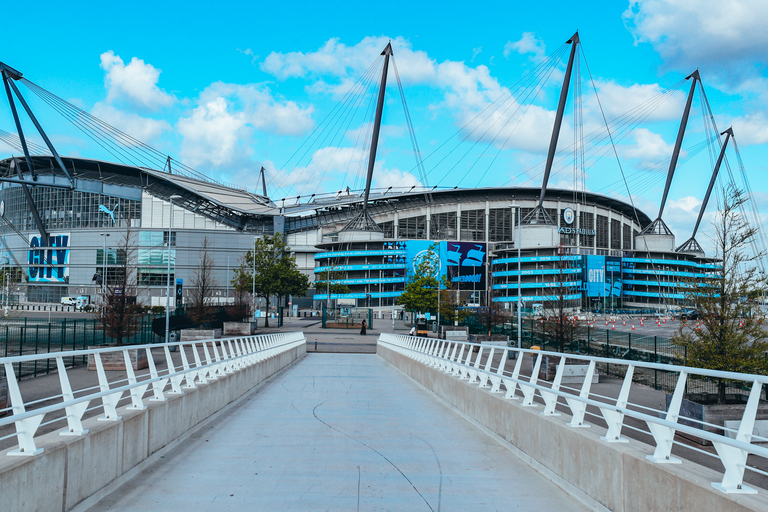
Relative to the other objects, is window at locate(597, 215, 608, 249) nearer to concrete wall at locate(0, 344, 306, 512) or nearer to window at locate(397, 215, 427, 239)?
window at locate(397, 215, 427, 239)

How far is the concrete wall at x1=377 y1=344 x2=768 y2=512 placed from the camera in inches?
197

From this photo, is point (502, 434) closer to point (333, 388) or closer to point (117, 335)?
point (333, 388)

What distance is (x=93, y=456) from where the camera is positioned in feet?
22.5

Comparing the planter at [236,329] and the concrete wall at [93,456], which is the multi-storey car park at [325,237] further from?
the concrete wall at [93,456]

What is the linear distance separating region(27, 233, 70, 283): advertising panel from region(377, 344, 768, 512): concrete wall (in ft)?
402

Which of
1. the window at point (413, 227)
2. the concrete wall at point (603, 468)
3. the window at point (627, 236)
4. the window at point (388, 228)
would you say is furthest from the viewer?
the window at point (627, 236)

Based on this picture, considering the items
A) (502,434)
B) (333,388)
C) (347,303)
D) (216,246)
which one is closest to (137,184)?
(216,246)

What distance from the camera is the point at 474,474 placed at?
328 inches

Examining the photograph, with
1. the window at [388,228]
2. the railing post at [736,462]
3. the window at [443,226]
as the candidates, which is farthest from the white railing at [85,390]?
the window at [443,226]

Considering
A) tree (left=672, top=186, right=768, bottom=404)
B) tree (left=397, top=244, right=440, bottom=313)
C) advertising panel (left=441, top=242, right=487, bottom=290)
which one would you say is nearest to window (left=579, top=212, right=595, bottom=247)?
advertising panel (left=441, top=242, right=487, bottom=290)

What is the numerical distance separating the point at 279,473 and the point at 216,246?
113 m

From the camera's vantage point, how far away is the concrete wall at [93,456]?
5.42 metres

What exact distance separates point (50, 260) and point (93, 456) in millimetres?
127031

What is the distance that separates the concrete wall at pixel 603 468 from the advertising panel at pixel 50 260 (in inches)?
4820
